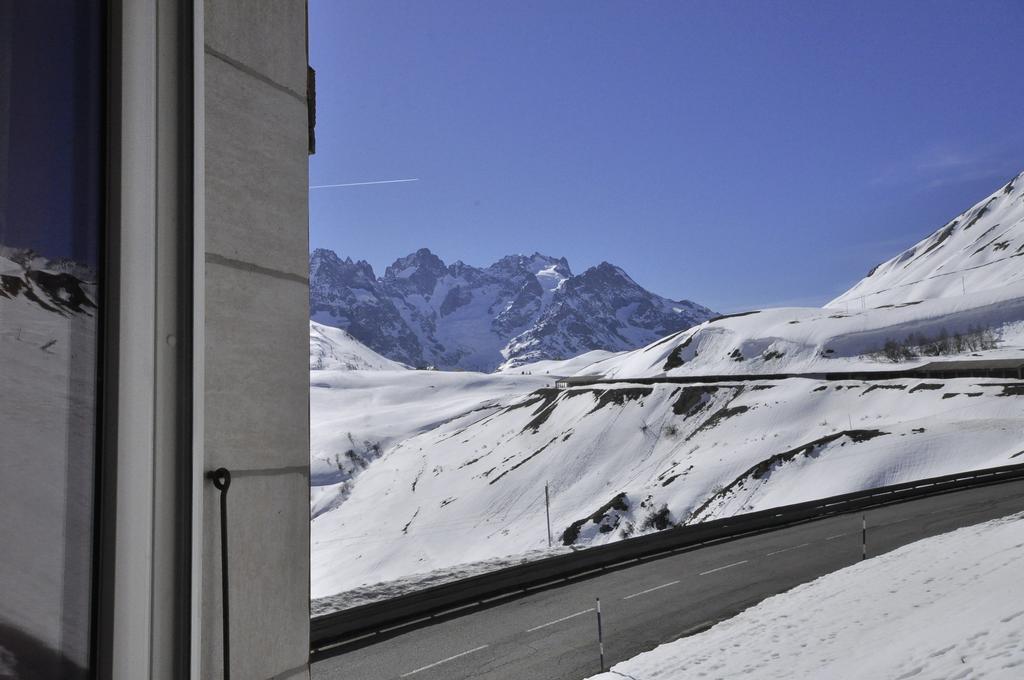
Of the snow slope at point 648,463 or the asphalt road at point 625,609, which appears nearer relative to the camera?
the asphalt road at point 625,609

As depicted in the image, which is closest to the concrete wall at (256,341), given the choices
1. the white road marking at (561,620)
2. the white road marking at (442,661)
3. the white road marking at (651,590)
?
the white road marking at (442,661)

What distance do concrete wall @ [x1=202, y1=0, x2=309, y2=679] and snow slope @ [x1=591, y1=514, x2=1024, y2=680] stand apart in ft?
20.8

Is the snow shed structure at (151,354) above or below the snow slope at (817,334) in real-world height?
below

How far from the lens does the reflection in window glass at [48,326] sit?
1216 millimetres

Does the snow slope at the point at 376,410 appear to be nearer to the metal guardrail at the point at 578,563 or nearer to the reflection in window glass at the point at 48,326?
the metal guardrail at the point at 578,563

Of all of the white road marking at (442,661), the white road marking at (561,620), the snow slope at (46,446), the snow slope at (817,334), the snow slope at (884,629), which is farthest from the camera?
the snow slope at (817,334)

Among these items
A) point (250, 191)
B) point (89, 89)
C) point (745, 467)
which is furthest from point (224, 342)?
point (745, 467)

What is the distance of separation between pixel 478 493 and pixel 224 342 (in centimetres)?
4502

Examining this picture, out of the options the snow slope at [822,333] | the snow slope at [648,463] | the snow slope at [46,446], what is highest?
the snow slope at [822,333]

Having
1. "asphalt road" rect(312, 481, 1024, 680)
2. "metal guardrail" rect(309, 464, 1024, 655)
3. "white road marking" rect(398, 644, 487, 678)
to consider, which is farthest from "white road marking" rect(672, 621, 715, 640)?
"metal guardrail" rect(309, 464, 1024, 655)

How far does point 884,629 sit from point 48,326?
957 cm

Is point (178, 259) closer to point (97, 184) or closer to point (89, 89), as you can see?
point (97, 184)

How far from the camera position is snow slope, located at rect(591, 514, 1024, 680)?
6855 mm

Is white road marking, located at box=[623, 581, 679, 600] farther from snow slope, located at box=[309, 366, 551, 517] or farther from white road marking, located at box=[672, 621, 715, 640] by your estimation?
snow slope, located at box=[309, 366, 551, 517]
